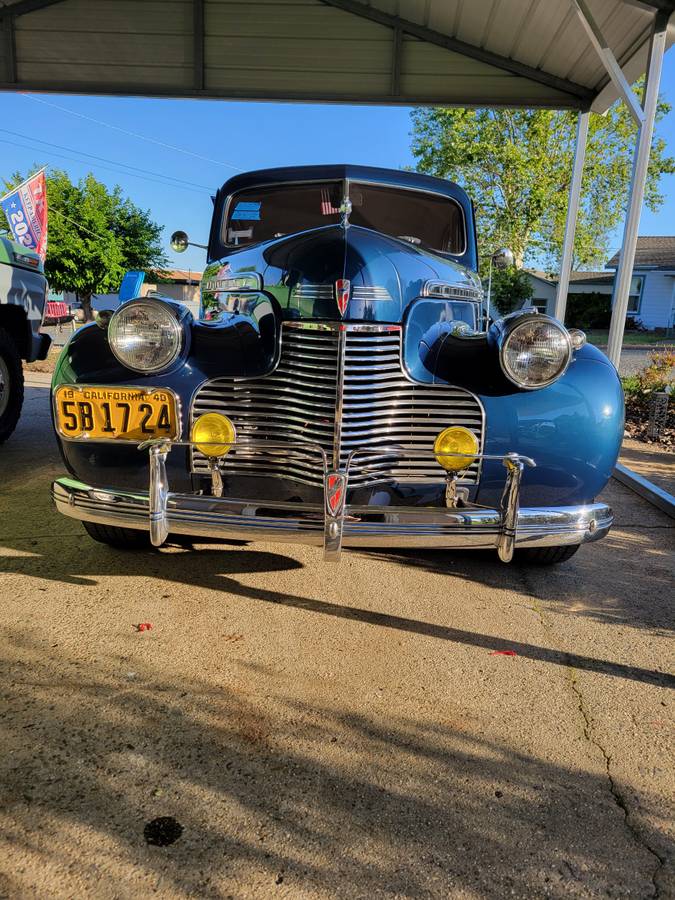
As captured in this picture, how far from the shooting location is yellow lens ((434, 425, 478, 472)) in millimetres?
2385

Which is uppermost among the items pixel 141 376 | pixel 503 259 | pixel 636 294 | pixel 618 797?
pixel 636 294

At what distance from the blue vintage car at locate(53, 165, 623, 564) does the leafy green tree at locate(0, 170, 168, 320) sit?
29653mm

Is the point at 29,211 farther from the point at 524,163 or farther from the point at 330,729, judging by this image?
the point at 524,163

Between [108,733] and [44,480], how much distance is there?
2.94 meters

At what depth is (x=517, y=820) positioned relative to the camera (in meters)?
1.51

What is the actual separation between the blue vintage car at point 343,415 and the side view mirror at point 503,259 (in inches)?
67.5

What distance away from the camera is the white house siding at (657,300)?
30141 millimetres

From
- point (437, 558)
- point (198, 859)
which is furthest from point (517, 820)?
point (437, 558)

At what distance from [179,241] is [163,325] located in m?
2.28

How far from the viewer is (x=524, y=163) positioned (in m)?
22.5

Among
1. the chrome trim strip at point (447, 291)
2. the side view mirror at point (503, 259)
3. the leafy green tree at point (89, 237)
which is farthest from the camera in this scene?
the leafy green tree at point (89, 237)

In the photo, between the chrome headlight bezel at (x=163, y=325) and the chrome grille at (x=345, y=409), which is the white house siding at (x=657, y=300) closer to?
the chrome grille at (x=345, y=409)

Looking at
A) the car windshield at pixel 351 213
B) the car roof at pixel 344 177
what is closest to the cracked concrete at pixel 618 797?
the car windshield at pixel 351 213

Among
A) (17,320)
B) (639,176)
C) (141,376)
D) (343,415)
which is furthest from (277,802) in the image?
(639,176)
